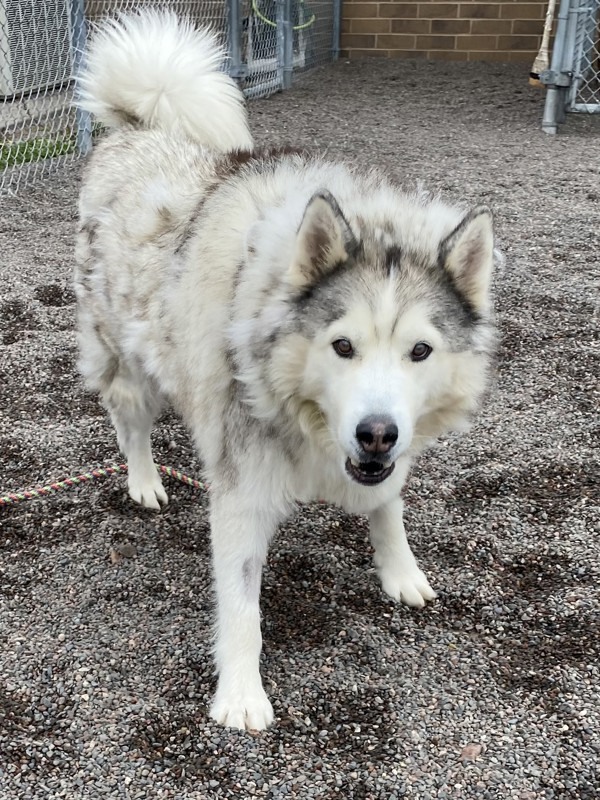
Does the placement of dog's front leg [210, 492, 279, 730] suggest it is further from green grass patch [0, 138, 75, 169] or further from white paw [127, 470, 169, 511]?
green grass patch [0, 138, 75, 169]

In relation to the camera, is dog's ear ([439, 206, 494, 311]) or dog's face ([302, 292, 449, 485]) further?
dog's ear ([439, 206, 494, 311])

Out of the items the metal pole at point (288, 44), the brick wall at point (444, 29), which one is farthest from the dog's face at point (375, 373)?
the brick wall at point (444, 29)

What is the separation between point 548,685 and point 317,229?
1504 millimetres

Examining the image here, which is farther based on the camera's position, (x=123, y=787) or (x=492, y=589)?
(x=492, y=589)

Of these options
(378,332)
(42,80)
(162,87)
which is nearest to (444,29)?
(42,80)

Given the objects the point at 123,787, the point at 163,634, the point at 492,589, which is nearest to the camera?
the point at 123,787

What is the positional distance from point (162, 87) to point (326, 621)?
2.23 m

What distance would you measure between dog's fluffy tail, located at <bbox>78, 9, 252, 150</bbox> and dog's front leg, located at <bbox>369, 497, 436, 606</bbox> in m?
1.69

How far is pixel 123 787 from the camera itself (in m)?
1.95

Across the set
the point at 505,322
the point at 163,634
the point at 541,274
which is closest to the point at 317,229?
the point at 163,634

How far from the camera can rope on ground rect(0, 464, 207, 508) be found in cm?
300

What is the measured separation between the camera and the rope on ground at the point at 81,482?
3.00 m

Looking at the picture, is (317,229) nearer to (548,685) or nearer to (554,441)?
(548,685)

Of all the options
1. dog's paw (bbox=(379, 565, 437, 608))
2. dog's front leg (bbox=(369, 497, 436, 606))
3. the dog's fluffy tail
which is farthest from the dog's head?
the dog's fluffy tail
